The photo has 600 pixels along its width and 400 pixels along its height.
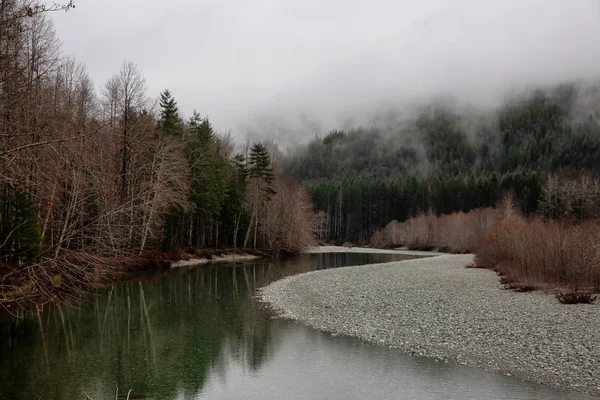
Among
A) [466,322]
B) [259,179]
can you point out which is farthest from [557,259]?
[259,179]

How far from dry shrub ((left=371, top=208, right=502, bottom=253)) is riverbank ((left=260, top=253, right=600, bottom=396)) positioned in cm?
4466

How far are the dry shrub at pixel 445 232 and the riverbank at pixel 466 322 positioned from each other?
147 ft

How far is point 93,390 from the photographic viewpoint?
1090cm

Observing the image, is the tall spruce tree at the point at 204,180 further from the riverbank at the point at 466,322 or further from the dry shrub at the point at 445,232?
the dry shrub at the point at 445,232

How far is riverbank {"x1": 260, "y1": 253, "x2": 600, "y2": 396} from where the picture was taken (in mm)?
12219

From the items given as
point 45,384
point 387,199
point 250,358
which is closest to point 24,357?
point 45,384

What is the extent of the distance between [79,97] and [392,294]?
29222 millimetres

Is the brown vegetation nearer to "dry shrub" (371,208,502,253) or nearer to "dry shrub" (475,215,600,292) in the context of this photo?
"dry shrub" (475,215,600,292)

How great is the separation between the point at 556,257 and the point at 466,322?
1031 cm

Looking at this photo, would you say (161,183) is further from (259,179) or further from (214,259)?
(259,179)

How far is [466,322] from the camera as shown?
665 inches

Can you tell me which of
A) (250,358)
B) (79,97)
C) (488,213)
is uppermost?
(79,97)

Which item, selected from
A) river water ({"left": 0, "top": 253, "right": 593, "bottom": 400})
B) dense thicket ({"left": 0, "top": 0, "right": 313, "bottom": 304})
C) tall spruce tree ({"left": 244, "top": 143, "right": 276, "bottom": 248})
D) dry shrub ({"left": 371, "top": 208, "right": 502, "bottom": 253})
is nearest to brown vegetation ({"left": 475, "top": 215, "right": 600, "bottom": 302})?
river water ({"left": 0, "top": 253, "right": 593, "bottom": 400})

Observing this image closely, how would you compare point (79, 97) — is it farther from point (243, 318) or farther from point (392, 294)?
point (392, 294)
